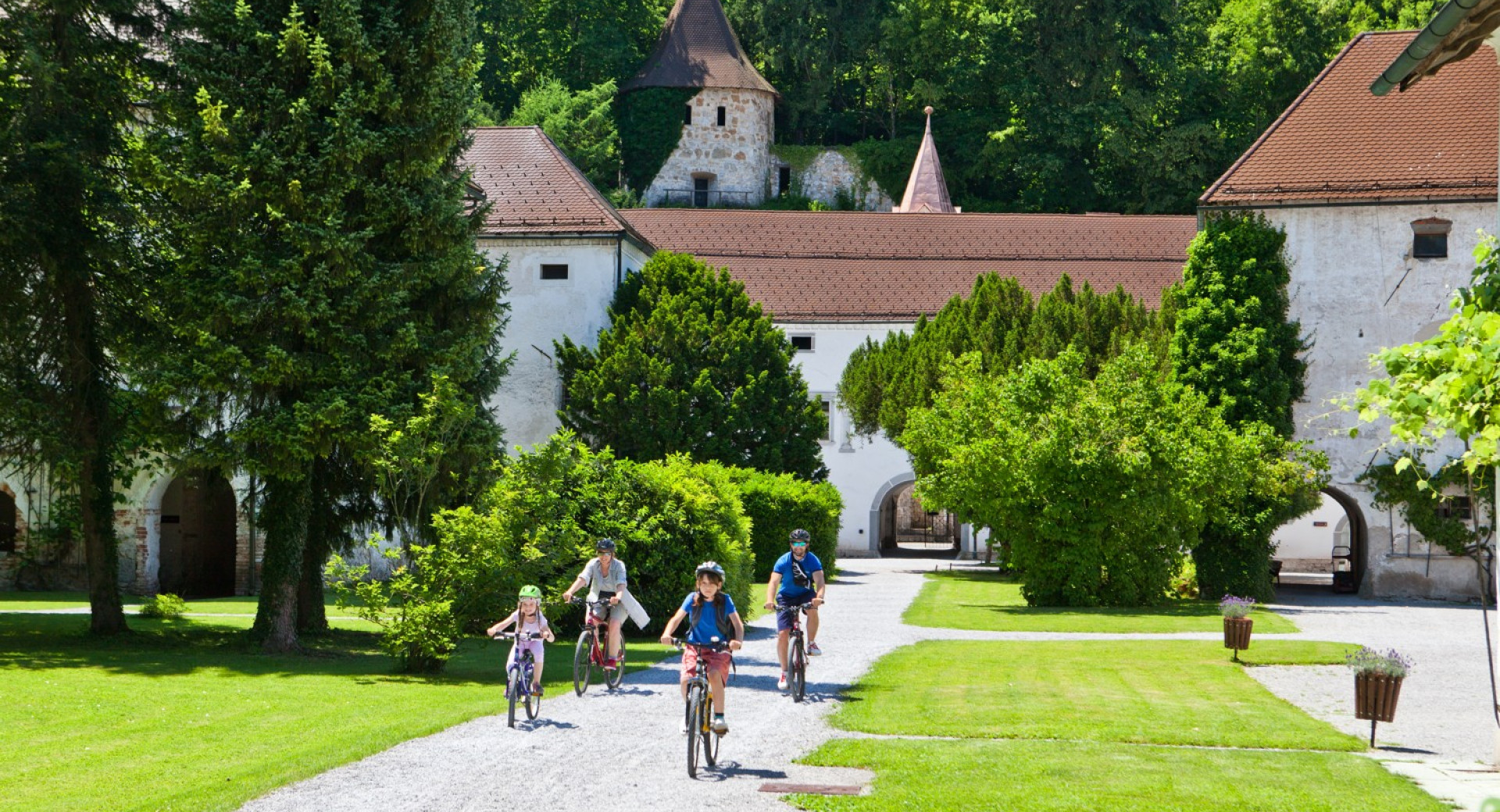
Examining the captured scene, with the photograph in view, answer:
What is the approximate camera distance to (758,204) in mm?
80312

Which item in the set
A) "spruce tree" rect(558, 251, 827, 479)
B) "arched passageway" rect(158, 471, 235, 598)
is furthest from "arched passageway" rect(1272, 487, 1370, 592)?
"arched passageway" rect(158, 471, 235, 598)

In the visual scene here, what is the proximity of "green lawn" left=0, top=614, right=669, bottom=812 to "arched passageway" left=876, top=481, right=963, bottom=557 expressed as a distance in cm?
3542

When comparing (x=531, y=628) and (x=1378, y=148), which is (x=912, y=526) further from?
(x=531, y=628)

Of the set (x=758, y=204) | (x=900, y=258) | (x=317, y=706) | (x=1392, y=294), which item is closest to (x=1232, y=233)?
(x=1392, y=294)

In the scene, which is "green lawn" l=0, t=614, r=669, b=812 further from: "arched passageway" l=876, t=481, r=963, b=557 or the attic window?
"arched passageway" l=876, t=481, r=963, b=557

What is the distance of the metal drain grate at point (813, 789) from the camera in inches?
439

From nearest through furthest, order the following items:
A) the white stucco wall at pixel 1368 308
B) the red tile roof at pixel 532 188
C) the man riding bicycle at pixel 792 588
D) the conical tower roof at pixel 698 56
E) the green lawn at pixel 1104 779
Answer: the green lawn at pixel 1104 779, the man riding bicycle at pixel 792 588, the white stucco wall at pixel 1368 308, the red tile roof at pixel 532 188, the conical tower roof at pixel 698 56

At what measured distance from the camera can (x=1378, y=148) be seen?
3716 centimetres

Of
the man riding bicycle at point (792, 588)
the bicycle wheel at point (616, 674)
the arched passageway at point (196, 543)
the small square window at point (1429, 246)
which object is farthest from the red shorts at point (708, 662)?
the arched passageway at point (196, 543)

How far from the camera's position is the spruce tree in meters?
38.0

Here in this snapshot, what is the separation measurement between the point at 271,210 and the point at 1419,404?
15578 mm

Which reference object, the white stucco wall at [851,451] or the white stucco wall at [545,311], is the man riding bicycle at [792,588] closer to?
the white stucco wall at [545,311]

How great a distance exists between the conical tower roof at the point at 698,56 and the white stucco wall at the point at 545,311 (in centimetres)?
4018

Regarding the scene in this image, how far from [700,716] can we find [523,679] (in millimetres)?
2778
